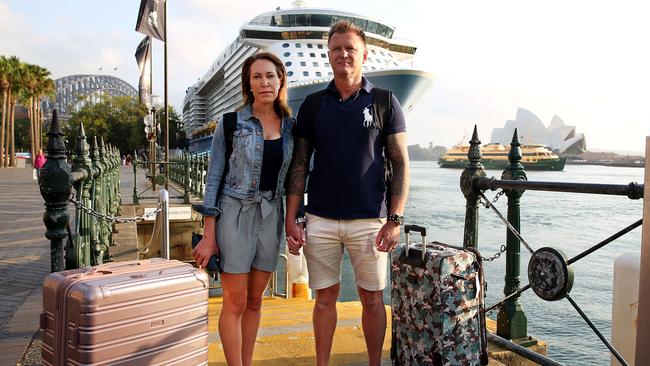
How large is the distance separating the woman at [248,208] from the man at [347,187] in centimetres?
14

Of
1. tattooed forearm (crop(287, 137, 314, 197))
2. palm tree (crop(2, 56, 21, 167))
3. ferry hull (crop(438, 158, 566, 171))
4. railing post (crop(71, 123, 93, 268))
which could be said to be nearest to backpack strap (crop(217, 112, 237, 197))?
tattooed forearm (crop(287, 137, 314, 197))

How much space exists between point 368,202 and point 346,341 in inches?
39.5

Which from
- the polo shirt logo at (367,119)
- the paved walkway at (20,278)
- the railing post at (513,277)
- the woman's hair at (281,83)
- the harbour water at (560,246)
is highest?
the woman's hair at (281,83)

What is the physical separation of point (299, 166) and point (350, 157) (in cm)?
29

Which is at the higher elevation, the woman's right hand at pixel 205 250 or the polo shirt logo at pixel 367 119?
the polo shirt logo at pixel 367 119

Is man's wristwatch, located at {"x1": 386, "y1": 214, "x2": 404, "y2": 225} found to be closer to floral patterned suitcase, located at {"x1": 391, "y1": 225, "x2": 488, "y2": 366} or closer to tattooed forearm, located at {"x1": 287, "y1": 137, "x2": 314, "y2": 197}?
floral patterned suitcase, located at {"x1": 391, "y1": 225, "x2": 488, "y2": 366}

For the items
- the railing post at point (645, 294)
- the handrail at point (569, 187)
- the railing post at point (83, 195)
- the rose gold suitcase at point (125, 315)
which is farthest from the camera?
the railing post at point (83, 195)

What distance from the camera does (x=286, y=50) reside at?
3453 cm

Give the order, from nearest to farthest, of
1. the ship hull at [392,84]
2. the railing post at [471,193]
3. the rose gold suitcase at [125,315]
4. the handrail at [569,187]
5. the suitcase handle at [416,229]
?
the rose gold suitcase at [125,315], the handrail at [569,187], the suitcase handle at [416,229], the railing post at [471,193], the ship hull at [392,84]

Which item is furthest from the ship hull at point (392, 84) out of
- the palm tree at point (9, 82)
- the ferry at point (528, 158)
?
the ferry at point (528, 158)

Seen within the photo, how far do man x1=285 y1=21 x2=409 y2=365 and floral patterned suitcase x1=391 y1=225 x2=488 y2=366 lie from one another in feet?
0.48

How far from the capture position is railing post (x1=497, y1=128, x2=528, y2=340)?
3.19 m

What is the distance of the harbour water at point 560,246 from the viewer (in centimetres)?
776

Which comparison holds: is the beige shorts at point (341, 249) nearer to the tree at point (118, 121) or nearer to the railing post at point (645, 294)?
the railing post at point (645, 294)
